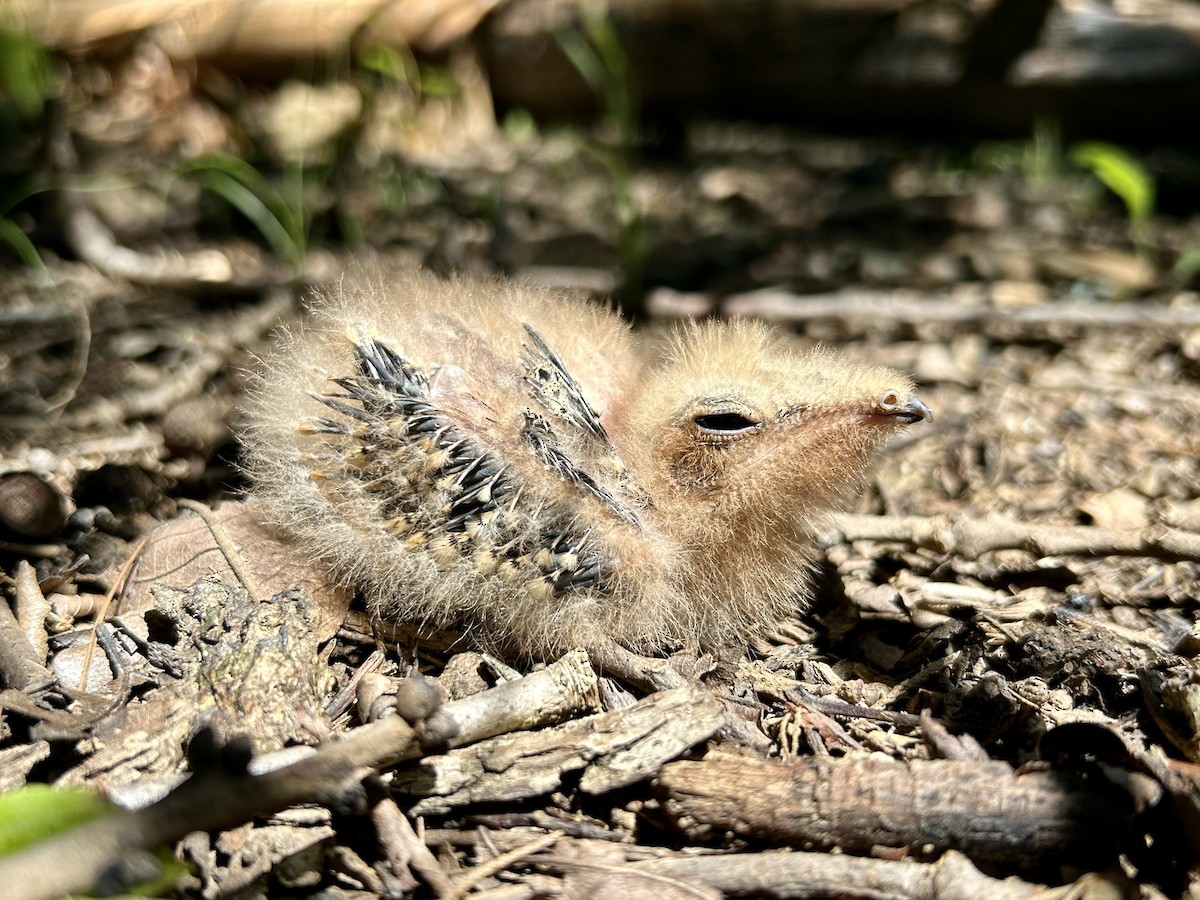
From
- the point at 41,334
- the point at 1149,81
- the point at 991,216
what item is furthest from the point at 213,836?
the point at 1149,81

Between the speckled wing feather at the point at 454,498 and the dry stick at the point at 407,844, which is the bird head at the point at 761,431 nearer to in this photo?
the speckled wing feather at the point at 454,498

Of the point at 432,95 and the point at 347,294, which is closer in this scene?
the point at 347,294

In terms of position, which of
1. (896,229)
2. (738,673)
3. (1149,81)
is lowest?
(738,673)

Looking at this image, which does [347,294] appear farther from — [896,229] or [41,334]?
[896,229]

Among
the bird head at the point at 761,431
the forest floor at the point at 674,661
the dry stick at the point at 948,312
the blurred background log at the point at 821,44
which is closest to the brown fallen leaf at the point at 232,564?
the forest floor at the point at 674,661

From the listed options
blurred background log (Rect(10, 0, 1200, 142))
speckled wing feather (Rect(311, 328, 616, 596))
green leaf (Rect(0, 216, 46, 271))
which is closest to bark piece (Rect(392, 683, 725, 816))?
speckled wing feather (Rect(311, 328, 616, 596))

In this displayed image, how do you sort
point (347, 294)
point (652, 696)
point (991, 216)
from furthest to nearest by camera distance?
1. point (991, 216)
2. point (347, 294)
3. point (652, 696)
